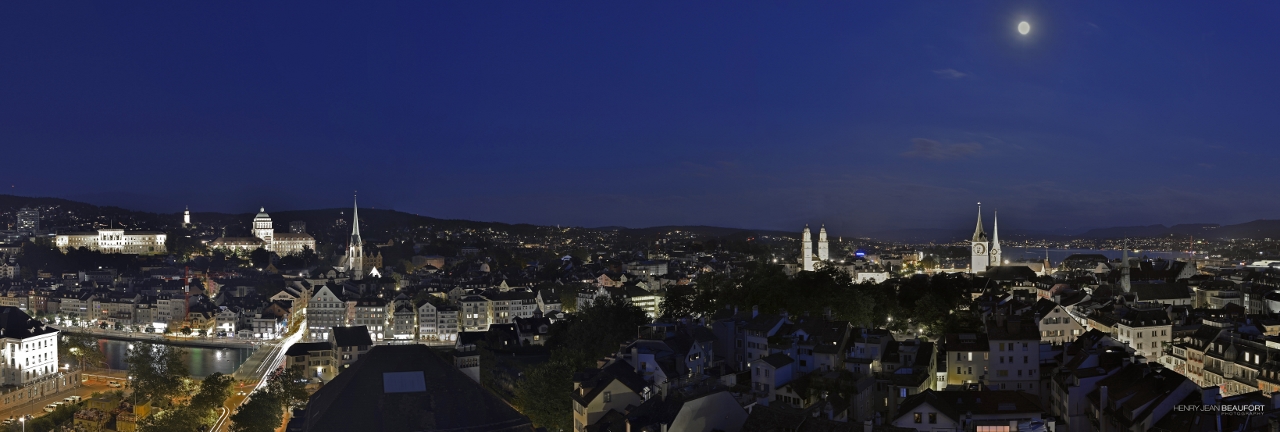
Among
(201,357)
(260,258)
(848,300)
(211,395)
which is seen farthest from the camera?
(260,258)

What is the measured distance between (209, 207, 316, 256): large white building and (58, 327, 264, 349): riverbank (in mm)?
36875

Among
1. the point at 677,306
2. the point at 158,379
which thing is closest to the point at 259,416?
the point at 158,379

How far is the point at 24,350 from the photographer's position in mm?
26625

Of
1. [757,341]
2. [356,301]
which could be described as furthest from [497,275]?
[757,341]

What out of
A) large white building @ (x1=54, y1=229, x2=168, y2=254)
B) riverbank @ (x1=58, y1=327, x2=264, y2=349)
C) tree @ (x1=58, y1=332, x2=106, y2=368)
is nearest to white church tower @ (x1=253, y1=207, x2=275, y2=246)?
large white building @ (x1=54, y1=229, x2=168, y2=254)

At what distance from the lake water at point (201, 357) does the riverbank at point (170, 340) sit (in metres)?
0.64

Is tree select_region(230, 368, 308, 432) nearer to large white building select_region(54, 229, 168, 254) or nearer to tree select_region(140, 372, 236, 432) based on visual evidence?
tree select_region(140, 372, 236, 432)

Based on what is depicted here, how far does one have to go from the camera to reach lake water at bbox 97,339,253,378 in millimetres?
30469

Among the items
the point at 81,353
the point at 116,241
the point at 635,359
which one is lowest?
the point at 81,353

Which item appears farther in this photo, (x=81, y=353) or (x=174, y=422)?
(x=81, y=353)

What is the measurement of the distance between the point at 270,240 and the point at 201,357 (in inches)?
2122

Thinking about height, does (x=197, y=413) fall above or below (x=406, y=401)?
below

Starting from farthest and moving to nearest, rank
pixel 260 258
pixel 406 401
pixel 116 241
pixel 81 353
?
pixel 116 241 < pixel 260 258 < pixel 81 353 < pixel 406 401

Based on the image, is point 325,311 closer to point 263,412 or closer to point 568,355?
point 568,355
